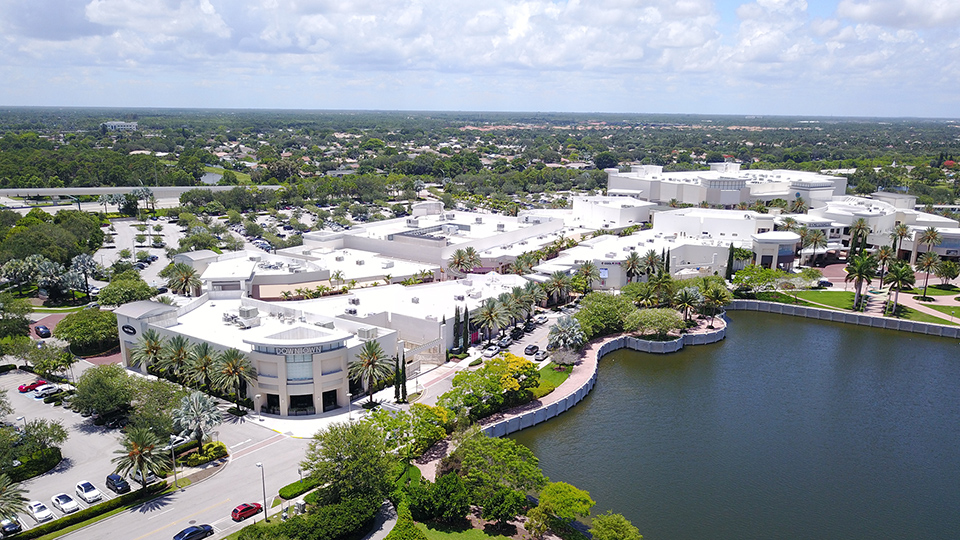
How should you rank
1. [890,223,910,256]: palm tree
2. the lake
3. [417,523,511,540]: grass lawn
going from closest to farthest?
[417,523,511,540]: grass lawn, the lake, [890,223,910,256]: palm tree

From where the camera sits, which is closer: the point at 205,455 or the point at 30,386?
the point at 205,455

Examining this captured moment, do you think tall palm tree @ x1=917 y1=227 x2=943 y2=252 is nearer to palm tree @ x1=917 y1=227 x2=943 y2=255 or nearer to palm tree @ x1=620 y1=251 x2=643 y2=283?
palm tree @ x1=917 y1=227 x2=943 y2=255

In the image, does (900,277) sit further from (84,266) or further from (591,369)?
(84,266)

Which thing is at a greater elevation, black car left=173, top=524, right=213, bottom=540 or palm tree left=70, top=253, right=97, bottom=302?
palm tree left=70, top=253, right=97, bottom=302

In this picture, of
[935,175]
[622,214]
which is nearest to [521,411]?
[622,214]

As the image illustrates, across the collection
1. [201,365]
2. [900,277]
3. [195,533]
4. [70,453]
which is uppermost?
[900,277]

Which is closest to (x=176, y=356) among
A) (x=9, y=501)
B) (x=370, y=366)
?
(x=370, y=366)

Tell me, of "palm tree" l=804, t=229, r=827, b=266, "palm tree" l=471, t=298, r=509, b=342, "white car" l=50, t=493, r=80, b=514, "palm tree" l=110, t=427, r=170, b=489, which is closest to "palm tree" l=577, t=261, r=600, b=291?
"palm tree" l=471, t=298, r=509, b=342

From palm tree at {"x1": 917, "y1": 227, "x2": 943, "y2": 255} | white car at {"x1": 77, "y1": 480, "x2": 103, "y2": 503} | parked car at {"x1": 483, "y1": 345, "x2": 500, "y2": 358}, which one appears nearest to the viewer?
white car at {"x1": 77, "y1": 480, "x2": 103, "y2": 503}
